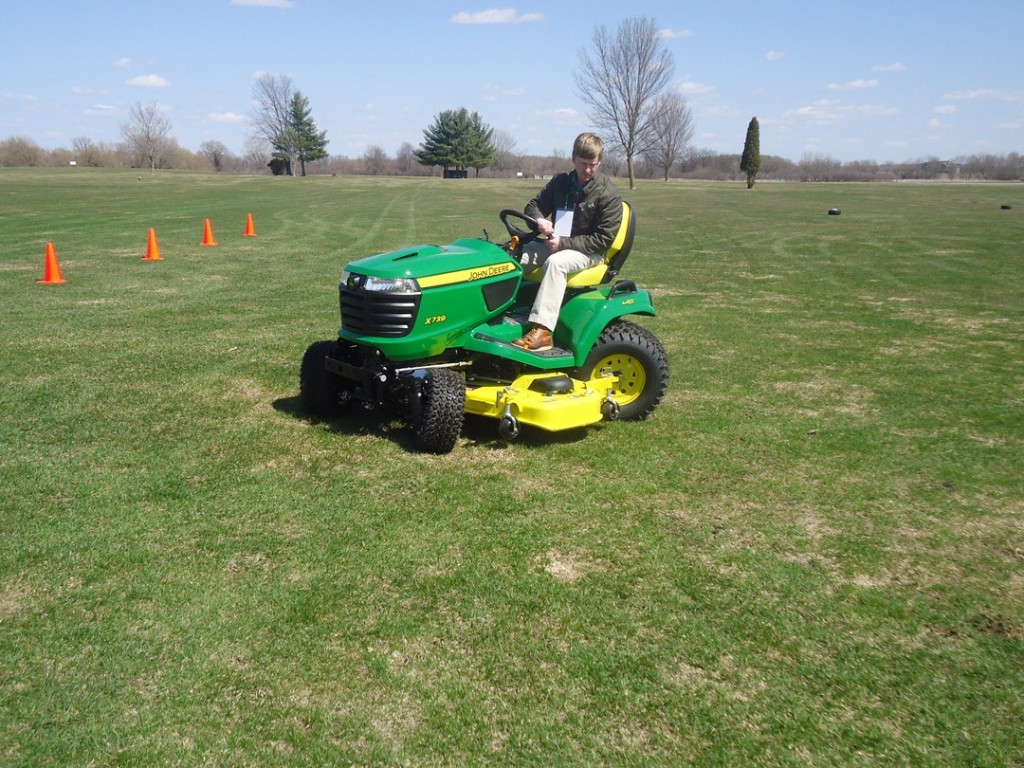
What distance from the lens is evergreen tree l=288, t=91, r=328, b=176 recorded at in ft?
313

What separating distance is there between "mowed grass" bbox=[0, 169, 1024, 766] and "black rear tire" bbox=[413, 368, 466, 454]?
0.64ft

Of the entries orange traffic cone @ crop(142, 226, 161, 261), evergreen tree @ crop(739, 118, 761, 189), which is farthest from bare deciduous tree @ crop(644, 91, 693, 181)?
orange traffic cone @ crop(142, 226, 161, 261)

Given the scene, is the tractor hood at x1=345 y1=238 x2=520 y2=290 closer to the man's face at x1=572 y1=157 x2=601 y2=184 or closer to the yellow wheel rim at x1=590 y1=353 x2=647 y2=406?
the man's face at x1=572 y1=157 x2=601 y2=184

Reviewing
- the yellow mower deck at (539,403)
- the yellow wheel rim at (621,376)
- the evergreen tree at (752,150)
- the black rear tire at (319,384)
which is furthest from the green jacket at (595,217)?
the evergreen tree at (752,150)

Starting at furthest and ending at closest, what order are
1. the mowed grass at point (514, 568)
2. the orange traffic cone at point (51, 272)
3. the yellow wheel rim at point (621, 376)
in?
1. the orange traffic cone at point (51, 272)
2. the yellow wheel rim at point (621, 376)
3. the mowed grass at point (514, 568)

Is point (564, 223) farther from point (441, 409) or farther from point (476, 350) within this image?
point (441, 409)

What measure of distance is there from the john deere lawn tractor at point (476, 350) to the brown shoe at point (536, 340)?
2.1 inches

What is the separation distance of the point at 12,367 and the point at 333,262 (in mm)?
8530

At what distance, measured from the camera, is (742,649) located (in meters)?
3.61

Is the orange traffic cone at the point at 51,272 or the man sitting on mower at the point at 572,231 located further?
the orange traffic cone at the point at 51,272

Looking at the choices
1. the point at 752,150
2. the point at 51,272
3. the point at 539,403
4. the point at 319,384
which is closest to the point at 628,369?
the point at 539,403

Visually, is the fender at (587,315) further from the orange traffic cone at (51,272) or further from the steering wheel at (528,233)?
the orange traffic cone at (51,272)

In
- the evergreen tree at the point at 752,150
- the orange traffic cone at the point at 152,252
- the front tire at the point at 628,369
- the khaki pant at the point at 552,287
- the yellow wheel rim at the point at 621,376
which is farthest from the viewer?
the evergreen tree at the point at 752,150

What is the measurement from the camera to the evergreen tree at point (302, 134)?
313 ft
